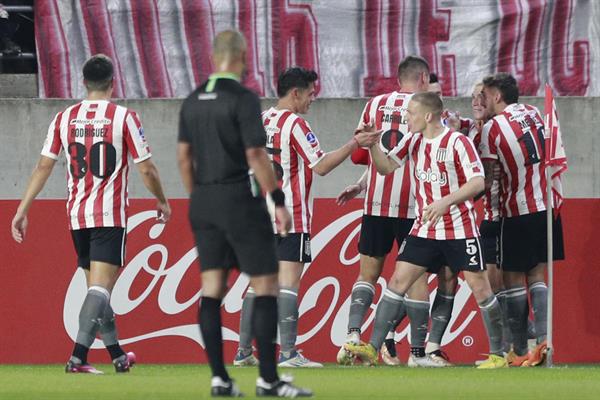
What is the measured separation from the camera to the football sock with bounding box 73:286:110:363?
9031 mm

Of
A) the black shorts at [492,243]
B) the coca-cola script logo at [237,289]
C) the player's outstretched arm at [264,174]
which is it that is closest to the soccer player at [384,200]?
the black shorts at [492,243]

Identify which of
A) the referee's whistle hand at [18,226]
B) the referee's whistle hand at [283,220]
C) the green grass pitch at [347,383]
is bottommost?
the green grass pitch at [347,383]

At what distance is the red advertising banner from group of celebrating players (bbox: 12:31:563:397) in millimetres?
579

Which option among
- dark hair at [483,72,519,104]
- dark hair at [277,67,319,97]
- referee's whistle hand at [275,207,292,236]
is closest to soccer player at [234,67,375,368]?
dark hair at [277,67,319,97]

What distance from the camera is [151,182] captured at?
9117 mm

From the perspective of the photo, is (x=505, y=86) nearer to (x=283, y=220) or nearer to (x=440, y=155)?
(x=440, y=155)

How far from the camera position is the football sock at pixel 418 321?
10.1 meters

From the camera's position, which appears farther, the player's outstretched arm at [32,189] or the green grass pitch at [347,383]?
the player's outstretched arm at [32,189]

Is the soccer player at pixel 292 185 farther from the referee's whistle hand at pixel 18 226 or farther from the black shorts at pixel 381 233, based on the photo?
the referee's whistle hand at pixel 18 226

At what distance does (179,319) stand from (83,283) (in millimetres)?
725

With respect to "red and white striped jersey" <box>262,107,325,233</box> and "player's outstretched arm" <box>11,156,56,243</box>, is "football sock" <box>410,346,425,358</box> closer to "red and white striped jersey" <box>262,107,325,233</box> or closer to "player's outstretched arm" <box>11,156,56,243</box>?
"red and white striped jersey" <box>262,107,325,233</box>

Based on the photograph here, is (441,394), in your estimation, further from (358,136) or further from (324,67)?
(324,67)

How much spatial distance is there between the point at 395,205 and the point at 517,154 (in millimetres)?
883

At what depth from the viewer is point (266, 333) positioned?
716cm
